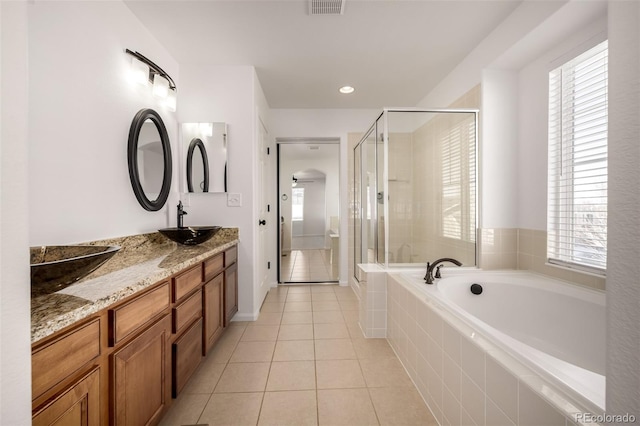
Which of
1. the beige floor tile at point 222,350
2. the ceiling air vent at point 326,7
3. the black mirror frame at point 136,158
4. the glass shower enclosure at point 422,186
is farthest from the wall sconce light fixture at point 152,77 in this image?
the beige floor tile at point 222,350

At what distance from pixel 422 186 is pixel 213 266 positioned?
215cm

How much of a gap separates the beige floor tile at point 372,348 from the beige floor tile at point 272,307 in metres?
1.03

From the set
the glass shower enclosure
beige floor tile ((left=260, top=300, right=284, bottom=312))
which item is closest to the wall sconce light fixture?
the glass shower enclosure

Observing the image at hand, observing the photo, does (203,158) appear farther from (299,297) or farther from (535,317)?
(535,317)

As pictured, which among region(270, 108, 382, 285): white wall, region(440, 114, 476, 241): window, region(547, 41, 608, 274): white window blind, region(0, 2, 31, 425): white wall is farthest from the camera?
region(270, 108, 382, 285): white wall

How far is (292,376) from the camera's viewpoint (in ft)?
5.68

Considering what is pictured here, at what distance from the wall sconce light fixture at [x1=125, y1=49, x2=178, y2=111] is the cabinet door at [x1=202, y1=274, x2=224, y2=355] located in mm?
1487

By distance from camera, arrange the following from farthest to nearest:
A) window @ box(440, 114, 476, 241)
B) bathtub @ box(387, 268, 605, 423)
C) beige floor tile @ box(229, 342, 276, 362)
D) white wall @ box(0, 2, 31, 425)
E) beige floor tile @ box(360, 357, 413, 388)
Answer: window @ box(440, 114, 476, 241), beige floor tile @ box(229, 342, 276, 362), beige floor tile @ box(360, 357, 413, 388), bathtub @ box(387, 268, 605, 423), white wall @ box(0, 2, 31, 425)

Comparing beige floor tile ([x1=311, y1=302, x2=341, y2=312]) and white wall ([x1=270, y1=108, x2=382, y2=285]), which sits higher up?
white wall ([x1=270, y1=108, x2=382, y2=285])

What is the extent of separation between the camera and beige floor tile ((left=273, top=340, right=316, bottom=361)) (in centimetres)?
195

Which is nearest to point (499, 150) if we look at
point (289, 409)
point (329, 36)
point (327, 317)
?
point (329, 36)

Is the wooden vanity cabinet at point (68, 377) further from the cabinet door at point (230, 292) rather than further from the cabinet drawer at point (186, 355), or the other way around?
the cabinet door at point (230, 292)

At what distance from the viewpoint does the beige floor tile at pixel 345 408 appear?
53.8 inches

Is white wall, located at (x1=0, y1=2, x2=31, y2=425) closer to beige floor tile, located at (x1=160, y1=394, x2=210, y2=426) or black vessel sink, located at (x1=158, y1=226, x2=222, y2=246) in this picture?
beige floor tile, located at (x1=160, y1=394, x2=210, y2=426)
